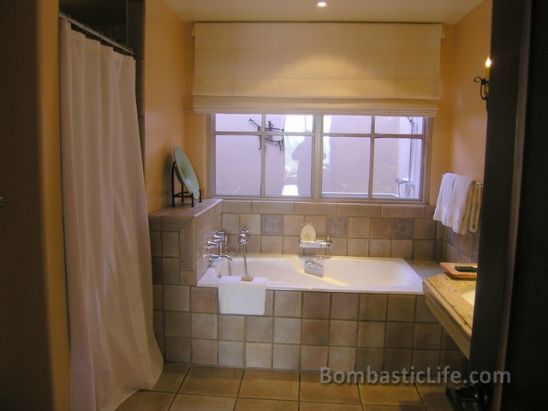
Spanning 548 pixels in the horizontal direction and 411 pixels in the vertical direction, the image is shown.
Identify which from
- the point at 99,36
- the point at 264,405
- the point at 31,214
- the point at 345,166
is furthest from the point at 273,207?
the point at 31,214

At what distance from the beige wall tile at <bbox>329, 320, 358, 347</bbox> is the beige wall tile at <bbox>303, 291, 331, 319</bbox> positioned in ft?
0.27

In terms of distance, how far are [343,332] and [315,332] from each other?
175 millimetres

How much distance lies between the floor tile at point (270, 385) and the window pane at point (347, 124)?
6.25ft

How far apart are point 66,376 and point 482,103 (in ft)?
9.29

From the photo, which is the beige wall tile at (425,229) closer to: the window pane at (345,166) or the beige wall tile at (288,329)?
the window pane at (345,166)

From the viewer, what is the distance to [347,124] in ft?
A: 11.1

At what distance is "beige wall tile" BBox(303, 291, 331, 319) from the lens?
257 centimetres

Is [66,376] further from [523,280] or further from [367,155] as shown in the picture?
[367,155]

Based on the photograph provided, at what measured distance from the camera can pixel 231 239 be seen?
3.45 metres

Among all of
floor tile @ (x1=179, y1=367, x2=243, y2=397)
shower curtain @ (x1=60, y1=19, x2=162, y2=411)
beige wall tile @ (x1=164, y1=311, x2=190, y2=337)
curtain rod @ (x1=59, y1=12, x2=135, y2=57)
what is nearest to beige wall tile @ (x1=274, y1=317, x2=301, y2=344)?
floor tile @ (x1=179, y1=367, x2=243, y2=397)

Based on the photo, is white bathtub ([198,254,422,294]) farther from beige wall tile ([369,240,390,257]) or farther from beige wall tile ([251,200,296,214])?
beige wall tile ([251,200,296,214])

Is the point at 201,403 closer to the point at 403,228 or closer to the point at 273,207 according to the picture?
the point at 273,207

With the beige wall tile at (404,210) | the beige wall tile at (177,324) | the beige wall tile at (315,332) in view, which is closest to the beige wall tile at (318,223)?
the beige wall tile at (404,210)

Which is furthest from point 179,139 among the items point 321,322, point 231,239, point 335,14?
point 321,322
